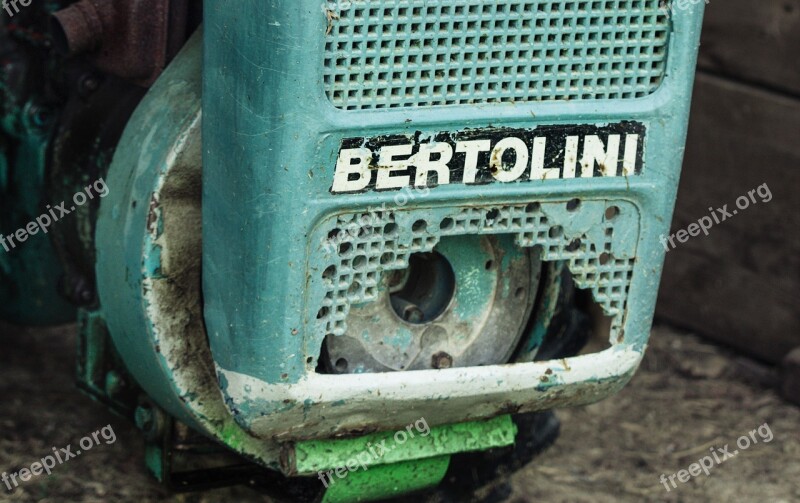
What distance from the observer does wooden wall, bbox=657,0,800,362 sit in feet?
10.6

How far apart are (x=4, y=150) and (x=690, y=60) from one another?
53.8 inches

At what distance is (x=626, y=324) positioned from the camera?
2.12 metres

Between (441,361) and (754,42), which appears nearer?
(441,361)

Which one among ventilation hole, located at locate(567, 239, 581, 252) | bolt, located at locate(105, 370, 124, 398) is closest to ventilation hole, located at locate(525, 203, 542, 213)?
ventilation hole, located at locate(567, 239, 581, 252)

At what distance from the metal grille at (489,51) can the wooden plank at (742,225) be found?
1362 mm

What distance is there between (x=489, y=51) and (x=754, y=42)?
1618 millimetres

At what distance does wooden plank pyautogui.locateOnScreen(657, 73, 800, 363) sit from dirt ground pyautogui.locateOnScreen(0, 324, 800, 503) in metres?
0.11

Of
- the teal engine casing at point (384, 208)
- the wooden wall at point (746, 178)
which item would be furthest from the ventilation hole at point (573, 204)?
the wooden wall at point (746, 178)

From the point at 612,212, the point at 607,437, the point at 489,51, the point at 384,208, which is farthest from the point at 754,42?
the point at 384,208

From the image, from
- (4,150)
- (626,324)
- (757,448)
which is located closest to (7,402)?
(4,150)

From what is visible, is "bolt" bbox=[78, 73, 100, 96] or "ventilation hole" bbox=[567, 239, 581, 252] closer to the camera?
"ventilation hole" bbox=[567, 239, 581, 252]

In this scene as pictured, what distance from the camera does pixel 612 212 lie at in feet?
6.86

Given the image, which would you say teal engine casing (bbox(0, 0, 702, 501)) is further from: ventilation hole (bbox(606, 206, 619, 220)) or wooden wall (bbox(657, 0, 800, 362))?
wooden wall (bbox(657, 0, 800, 362))

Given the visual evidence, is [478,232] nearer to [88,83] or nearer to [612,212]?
[612,212]
